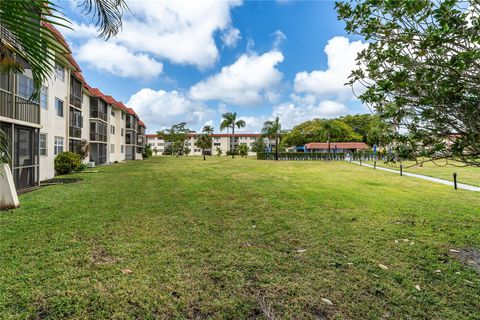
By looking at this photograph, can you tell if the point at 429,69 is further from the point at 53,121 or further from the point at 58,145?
the point at 58,145

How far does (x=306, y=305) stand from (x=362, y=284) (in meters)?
1.09

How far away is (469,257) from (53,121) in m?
21.6

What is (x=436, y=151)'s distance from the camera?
3113 millimetres

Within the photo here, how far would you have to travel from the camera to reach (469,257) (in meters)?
4.64

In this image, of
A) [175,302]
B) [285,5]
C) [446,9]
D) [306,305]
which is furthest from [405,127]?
[285,5]

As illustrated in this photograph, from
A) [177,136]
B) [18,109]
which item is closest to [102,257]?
[18,109]

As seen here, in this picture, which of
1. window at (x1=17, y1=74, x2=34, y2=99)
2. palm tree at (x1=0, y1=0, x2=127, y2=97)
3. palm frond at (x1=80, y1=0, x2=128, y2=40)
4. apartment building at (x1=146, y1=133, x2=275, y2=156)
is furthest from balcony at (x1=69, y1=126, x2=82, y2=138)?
apartment building at (x1=146, y1=133, x2=275, y2=156)

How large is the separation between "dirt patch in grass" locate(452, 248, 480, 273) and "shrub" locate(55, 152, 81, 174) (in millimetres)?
21869

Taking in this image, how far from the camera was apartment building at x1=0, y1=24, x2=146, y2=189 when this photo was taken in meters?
10.0

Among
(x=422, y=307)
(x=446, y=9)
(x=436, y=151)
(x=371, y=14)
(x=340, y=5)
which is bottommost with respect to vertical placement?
(x=422, y=307)

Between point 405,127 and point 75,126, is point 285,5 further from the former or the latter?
point 75,126

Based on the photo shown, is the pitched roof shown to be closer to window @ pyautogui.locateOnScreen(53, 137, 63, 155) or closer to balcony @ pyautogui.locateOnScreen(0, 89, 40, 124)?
window @ pyautogui.locateOnScreen(53, 137, 63, 155)

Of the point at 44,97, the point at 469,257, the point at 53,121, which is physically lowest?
the point at 469,257

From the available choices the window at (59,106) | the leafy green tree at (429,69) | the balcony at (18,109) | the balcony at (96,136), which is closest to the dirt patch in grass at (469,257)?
the leafy green tree at (429,69)
